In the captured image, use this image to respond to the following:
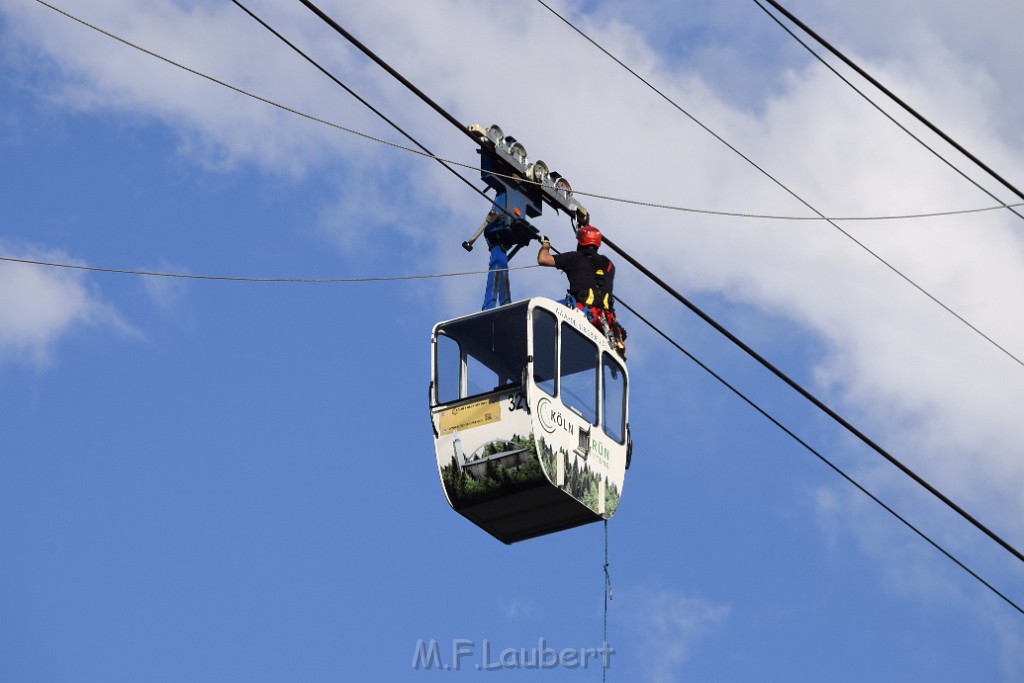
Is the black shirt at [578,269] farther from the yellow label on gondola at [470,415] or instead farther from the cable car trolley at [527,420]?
the yellow label on gondola at [470,415]

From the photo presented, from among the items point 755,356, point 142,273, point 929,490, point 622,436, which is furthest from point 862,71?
point 142,273

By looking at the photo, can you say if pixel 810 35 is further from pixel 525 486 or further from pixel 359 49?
pixel 525 486

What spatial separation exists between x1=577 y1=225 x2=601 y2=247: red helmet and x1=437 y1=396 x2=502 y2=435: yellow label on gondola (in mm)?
2210

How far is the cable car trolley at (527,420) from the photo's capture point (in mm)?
21234

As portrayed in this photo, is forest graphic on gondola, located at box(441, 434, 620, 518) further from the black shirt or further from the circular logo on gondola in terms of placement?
the black shirt

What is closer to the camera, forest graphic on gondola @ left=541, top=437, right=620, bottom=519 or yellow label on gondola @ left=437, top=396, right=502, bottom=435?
forest graphic on gondola @ left=541, top=437, right=620, bottom=519

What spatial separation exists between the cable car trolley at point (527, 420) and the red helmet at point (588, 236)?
0.90m

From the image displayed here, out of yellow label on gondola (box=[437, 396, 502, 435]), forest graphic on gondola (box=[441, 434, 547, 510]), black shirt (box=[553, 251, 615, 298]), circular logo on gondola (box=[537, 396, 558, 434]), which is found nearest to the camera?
forest graphic on gondola (box=[441, 434, 547, 510])

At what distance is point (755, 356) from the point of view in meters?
19.2

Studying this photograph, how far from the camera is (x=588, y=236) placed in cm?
2225

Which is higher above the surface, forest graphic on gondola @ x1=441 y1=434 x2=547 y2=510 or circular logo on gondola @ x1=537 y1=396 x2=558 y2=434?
circular logo on gondola @ x1=537 y1=396 x2=558 y2=434

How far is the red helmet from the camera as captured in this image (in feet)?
73.0

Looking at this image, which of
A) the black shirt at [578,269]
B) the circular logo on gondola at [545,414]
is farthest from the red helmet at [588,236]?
the circular logo on gondola at [545,414]

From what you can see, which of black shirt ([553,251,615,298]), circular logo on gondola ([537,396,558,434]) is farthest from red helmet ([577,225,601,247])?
circular logo on gondola ([537,396,558,434])
